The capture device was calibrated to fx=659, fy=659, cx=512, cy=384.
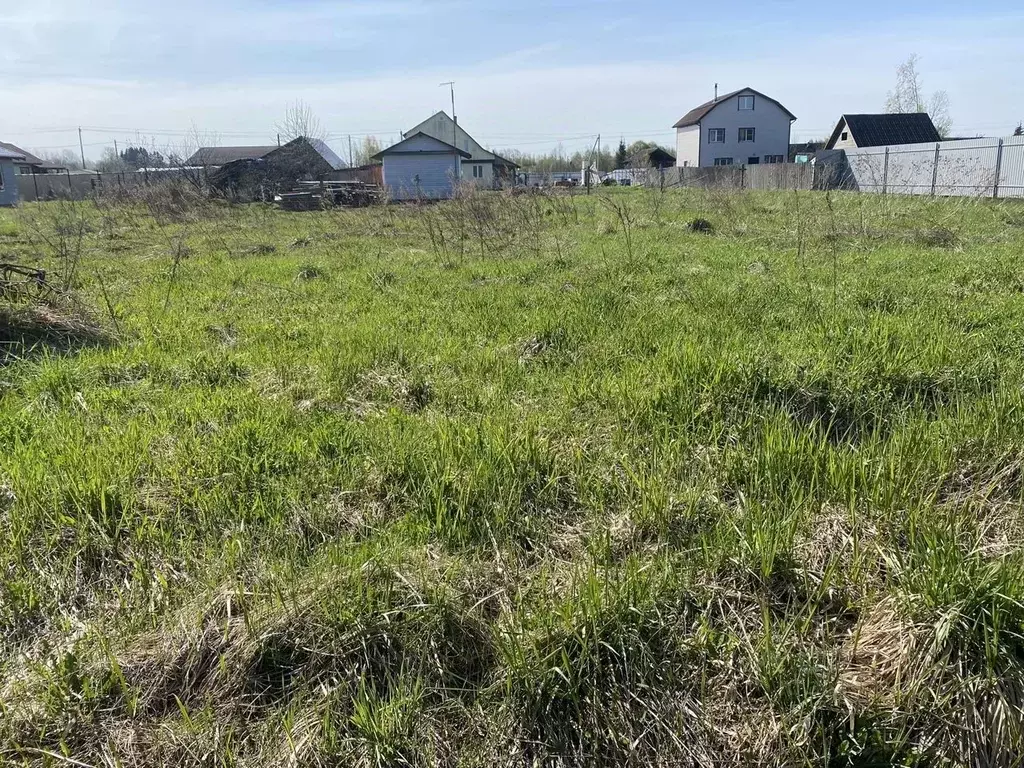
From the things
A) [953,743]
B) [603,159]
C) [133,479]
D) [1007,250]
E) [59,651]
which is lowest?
[953,743]

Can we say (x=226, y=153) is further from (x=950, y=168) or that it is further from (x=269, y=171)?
(x=950, y=168)

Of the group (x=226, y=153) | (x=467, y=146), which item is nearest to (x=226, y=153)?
(x=226, y=153)

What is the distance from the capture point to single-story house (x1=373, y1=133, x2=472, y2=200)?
3888cm

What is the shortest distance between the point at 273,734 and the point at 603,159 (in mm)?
81392

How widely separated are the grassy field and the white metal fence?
67.5ft

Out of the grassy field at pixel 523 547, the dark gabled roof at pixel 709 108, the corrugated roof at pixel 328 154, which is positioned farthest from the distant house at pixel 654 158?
the grassy field at pixel 523 547

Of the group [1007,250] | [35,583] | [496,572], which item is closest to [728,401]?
[496,572]

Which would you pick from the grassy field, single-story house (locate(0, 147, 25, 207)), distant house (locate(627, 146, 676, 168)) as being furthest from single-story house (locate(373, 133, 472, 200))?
the grassy field

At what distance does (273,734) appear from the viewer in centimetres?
214

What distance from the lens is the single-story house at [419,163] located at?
38875mm

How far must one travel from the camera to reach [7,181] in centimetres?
3803

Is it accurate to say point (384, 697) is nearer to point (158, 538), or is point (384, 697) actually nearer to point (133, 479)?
point (158, 538)

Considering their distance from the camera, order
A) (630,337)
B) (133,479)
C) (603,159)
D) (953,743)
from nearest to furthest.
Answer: (953,743) → (133,479) → (630,337) → (603,159)

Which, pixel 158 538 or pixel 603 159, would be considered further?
pixel 603 159
